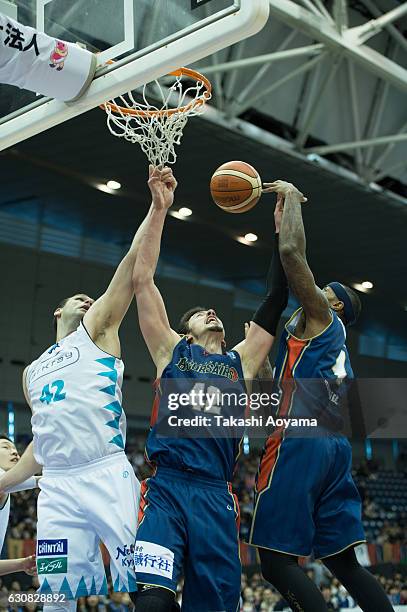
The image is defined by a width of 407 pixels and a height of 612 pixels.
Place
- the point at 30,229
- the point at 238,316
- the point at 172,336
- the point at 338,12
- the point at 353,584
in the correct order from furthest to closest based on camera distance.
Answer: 1. the point at 238,316
2. the point at 30,229
3. the point at 338,12
4. the point at 172,336
5. the point at 353,584

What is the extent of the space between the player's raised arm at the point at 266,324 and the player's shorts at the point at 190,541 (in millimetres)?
735

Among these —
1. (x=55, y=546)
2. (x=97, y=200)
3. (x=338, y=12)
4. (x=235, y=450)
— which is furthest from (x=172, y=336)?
(x=97, y=200)

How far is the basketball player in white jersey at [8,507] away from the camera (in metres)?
5.23

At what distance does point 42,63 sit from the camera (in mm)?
4672

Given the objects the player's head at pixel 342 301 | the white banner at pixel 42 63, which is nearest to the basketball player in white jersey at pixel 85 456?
the white banner at pixel 42 63

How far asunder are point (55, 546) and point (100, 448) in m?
0.54

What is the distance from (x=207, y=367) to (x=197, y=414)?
0.26 meters

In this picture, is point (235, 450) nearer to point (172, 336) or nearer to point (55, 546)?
point (172, 336)

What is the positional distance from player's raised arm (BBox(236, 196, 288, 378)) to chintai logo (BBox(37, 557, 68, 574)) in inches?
52.6

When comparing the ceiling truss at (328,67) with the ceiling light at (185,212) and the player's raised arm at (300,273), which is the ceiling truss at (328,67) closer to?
the ceiling light at (185,212)

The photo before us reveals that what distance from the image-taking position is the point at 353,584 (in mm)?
4191

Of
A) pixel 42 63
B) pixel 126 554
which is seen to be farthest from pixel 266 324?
pixel 42 63

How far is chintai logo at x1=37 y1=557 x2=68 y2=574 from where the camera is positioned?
164 inches

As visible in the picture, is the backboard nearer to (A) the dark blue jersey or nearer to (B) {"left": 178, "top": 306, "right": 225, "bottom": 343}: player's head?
(B) {"left": 178, "top": 306, "right": 225, "bottom": 343}: player's head
